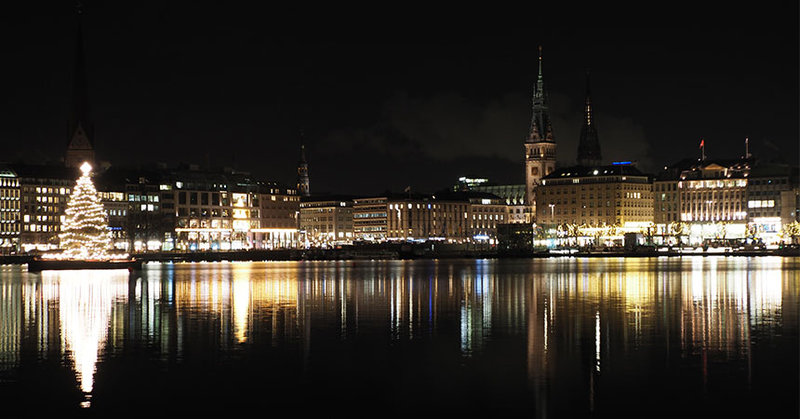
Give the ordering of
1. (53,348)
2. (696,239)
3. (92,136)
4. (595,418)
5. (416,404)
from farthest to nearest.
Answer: (696,239)
(92,136)
(53,348)
(416,404)
(595,418)

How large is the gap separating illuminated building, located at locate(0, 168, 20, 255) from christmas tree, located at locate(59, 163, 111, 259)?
72.2 meters

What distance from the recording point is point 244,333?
34.6 metres

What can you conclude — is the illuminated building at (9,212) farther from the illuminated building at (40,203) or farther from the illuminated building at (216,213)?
the illuminated building at (216,213)

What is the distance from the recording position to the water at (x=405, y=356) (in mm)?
22438

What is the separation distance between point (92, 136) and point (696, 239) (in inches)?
4194

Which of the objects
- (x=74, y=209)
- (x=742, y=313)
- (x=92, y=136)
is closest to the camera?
(x=742, y=313)

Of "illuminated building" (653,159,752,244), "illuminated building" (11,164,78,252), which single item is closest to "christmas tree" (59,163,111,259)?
"illuminated building" (11,164,78,252)

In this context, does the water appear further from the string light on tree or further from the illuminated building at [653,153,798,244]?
the illuminated building at [653,153,798,244]

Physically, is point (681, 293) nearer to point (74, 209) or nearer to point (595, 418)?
point (595, 418)

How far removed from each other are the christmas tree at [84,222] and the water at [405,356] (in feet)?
131

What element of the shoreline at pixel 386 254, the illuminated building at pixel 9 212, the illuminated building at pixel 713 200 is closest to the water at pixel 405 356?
the shoreline at pixel 386 254

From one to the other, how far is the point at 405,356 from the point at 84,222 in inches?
2603

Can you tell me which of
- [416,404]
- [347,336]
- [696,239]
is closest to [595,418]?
[416,404]

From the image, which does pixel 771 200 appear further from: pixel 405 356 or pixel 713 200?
pixel 405 356
